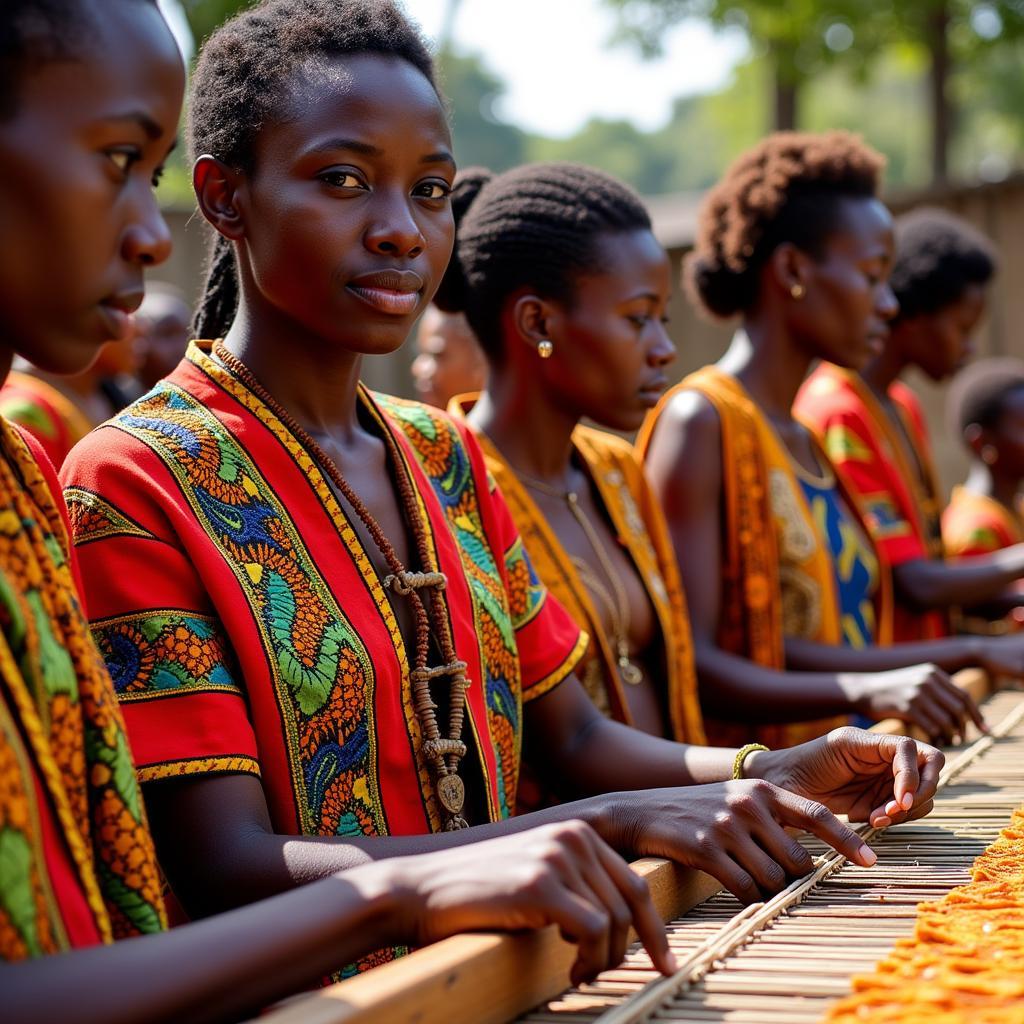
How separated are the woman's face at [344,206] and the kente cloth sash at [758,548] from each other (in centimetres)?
186

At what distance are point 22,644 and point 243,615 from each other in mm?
481

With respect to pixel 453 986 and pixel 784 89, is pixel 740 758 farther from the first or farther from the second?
pixel 784 89

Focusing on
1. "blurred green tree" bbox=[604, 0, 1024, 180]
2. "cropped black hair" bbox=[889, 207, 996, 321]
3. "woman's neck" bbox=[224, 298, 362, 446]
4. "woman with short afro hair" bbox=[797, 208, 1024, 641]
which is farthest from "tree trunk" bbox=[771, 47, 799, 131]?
"woman's neck" bbox=[224, 298, 362, 446]

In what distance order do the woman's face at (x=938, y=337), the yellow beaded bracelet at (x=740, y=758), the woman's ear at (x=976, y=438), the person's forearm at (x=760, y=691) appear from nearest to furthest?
the yellow beaded bracelet at (x=740, y=758), the person's forearm at (x=760, y=691), the woman's face at (x=938, y=337), the woman's ear at (x=976, y=438)

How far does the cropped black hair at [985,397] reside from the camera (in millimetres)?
6722

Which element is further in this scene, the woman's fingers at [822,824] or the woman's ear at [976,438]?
the woman's ear at [976,438]

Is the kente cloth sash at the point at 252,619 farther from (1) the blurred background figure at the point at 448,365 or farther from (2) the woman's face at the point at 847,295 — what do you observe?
(1) the blurred background figure at the point at 448,365

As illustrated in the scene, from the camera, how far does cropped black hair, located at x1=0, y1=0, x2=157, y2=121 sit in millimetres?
1478

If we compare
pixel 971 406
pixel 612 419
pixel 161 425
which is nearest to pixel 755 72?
pixel 971 406

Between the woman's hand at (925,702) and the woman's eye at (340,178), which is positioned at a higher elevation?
the woman's eye at (340,178)

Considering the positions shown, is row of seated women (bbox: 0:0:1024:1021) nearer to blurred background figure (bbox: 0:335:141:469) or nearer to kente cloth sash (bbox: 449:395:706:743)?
kente cloth sash (bbox: 449:395:706:743)

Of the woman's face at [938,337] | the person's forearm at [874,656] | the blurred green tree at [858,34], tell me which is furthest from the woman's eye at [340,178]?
the blurred green tree at [858,34]

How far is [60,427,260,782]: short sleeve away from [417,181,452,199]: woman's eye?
0.60 m

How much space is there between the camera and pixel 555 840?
5.09ft
